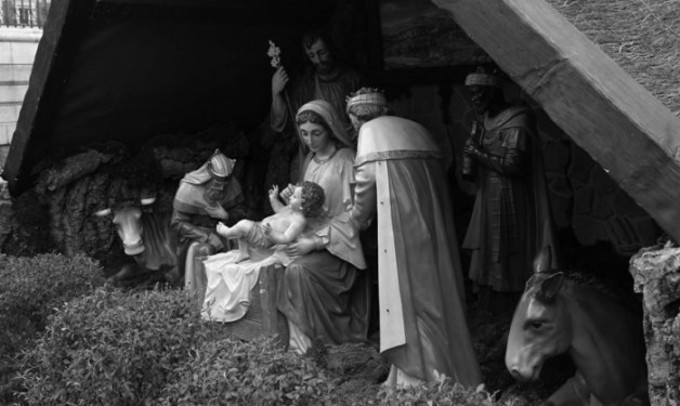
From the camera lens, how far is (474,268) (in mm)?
8297

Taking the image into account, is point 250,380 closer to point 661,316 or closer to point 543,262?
point 661,316

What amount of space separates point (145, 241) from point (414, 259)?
435cm

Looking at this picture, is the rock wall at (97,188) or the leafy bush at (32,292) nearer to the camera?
the leafy bush at (32,292)

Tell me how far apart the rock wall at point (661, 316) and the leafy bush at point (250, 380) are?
1.55 m

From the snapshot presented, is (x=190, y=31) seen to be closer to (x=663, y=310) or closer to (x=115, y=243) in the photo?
(x=115, y=243)

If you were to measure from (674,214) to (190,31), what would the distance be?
20.3ft

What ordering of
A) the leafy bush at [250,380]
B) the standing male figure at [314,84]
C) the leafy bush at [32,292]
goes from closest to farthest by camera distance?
the leafy bush at [250,380], the leafy bush at [32,292], the standing male figure at [314,84]

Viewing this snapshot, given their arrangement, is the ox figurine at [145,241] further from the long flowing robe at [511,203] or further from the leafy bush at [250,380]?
the leafy bush at [250,380]

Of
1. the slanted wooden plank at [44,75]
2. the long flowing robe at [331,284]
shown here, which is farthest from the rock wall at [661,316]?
the slanted wooden plank at [44,75]

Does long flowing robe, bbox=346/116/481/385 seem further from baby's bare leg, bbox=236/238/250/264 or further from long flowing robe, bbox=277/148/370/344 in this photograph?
baby's bare leg, bbox=236/238/250/264

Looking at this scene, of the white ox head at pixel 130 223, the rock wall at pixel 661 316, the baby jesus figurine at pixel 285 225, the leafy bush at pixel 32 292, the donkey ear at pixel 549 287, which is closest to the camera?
the rock wall at pixel 661 316

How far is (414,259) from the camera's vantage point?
7.18 metres

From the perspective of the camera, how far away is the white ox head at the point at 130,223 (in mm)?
10641

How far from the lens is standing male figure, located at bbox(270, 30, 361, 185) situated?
31.8 feet
